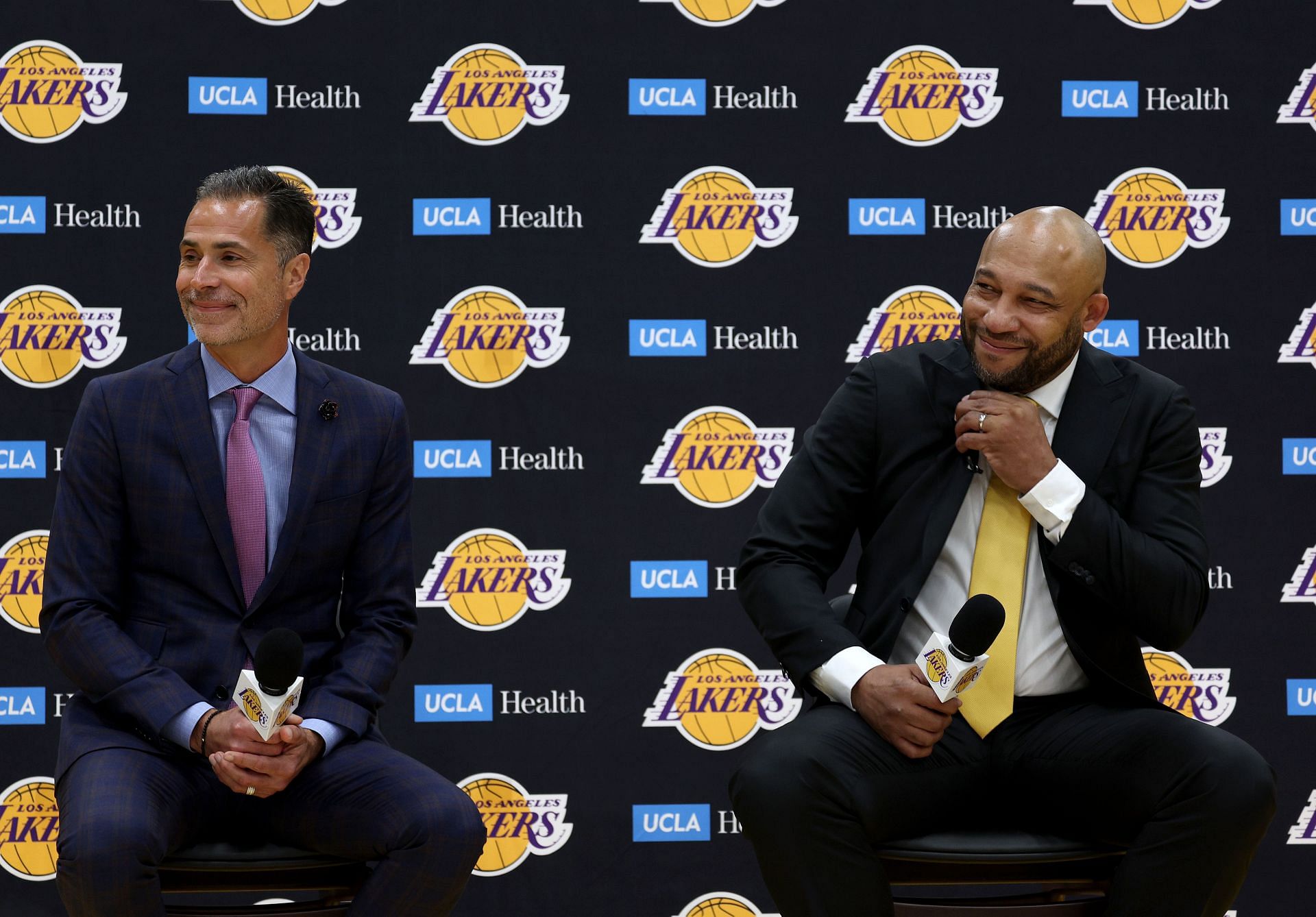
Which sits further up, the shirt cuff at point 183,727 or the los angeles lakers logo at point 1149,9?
the los angeles lakers logo at point 1149,9

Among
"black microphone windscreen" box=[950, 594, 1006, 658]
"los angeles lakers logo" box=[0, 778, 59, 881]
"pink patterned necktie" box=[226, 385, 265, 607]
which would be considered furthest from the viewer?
"los angeles lakers logo" box=[0, 778, 59, 881]

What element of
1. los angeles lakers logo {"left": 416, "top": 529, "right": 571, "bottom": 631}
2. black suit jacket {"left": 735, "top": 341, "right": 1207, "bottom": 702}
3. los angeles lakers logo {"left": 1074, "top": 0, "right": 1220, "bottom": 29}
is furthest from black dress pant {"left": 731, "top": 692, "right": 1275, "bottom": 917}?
los angeles lakers logo {"left": 1074, "top": 0, "right": 1220, "bottom": 29}

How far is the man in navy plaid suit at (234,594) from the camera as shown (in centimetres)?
212

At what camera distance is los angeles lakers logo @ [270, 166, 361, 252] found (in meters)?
3.47

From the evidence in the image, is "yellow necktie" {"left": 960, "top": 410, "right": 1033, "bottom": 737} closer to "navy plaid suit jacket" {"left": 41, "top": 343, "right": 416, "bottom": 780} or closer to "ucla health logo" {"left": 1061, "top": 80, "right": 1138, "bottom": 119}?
"navy plaid suit jacket" {"left": 41, "top": 343, "right": 416, "bottom": 780}

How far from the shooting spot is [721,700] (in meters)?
3.54

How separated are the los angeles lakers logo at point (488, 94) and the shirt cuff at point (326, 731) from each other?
1846mm

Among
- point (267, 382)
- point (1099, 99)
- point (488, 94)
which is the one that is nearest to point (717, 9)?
point (488, 94)

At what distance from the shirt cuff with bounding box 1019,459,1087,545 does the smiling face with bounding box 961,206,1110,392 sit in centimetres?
24

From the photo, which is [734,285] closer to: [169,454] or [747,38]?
[747,38]

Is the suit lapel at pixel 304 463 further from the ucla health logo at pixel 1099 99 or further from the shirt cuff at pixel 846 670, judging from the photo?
the ucla health logo at pixel 1099 99

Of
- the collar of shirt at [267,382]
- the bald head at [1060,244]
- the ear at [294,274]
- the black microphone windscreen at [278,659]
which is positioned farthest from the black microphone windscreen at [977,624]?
the ear at [294,274]

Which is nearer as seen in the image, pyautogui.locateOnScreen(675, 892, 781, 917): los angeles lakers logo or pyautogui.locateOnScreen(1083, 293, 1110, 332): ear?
pyautogui.locateOnScreen(1083, 293, 1110, 332): ear

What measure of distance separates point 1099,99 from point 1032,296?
1591mm
